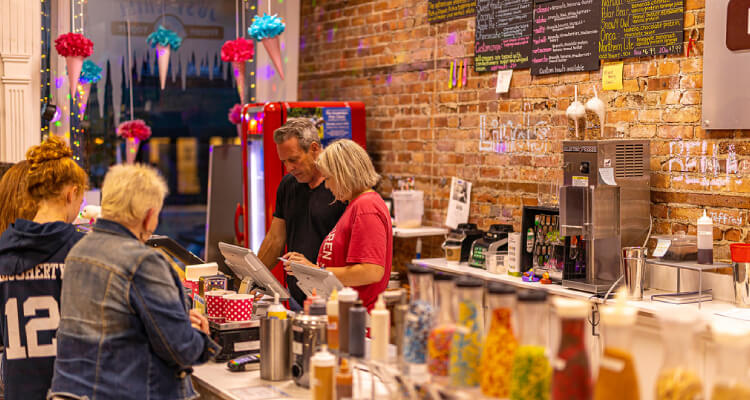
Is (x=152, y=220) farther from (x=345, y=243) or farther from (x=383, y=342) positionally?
(x=345, y=243)

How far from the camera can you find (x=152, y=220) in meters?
2.49

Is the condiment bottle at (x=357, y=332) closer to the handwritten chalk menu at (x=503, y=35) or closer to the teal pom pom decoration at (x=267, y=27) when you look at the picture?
the handwritten chalk menu at (x=503, y=35)

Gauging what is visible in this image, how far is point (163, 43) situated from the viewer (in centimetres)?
696

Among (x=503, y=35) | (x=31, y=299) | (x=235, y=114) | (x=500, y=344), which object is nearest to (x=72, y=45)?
(x=235, y=114)

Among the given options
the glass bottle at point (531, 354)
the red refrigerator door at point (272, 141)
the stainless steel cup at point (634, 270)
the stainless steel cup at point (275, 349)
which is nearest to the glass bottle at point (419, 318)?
the glass bottle at point (531, 354)

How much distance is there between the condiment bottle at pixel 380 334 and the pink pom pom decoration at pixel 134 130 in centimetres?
521

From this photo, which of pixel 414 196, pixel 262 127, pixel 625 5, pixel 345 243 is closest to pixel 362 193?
pixel 345 243

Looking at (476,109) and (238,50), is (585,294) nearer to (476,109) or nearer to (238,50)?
(476,109)

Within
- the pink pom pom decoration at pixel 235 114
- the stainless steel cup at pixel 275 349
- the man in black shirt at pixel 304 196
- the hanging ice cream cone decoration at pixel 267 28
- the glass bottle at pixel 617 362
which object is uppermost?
the hanging ice cream cone decoration at pixel 267 28

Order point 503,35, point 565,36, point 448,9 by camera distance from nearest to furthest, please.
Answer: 1. point 565,36
2. point 503,35
3. point 448,9

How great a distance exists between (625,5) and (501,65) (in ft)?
3.62

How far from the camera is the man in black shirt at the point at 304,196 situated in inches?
165

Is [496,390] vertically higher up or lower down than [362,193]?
lower down

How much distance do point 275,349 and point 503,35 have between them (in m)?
3.35
